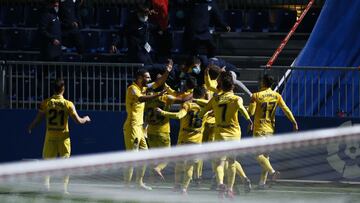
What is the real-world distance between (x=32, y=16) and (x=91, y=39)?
1674mm

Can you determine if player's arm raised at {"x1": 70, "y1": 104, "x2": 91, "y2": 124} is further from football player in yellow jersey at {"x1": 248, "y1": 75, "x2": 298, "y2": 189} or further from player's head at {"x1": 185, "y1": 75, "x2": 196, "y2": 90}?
football player in yellow jersey at {"x1": 248, "y1": 75, "x2": 298, "y2": 189}

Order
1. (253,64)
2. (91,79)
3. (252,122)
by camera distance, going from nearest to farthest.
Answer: (252,122), (91,79), (253,64)

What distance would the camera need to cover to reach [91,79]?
787 inches

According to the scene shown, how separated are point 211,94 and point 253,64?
3525 mm

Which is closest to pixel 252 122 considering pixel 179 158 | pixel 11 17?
pixel 11 17

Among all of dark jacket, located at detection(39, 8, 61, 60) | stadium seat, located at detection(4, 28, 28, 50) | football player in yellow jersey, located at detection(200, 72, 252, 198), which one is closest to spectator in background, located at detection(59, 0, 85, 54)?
A: dark jacket, located at detection(39, 8, 61, 60)

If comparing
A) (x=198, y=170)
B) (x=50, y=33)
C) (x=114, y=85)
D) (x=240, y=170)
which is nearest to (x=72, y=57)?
(x=50, y=33)

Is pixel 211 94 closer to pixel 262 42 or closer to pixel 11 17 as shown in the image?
pixel 262 42

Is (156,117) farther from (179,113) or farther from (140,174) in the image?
(140,174)

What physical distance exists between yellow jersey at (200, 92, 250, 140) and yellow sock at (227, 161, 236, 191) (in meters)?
8.58

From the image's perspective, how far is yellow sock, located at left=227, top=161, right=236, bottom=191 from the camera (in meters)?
6.74

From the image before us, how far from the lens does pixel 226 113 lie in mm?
16562

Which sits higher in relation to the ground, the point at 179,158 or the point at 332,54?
the point at 179,158

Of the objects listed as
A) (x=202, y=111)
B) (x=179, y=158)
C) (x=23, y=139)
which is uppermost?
(x=179, y=158)
